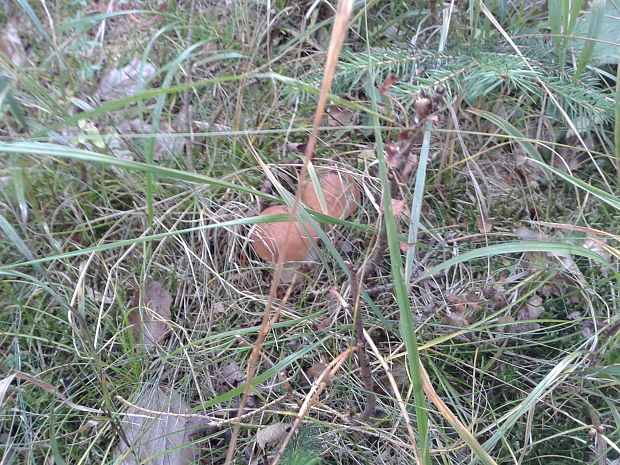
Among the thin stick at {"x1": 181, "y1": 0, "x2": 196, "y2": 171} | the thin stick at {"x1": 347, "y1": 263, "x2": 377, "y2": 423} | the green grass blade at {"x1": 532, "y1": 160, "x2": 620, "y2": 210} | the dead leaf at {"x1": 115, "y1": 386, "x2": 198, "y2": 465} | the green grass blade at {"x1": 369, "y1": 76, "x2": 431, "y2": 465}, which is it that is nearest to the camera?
the green grass blade at {"x1": 369, "y1": 76, "x2": 431, "y2": 465}

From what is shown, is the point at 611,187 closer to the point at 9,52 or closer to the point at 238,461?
the point at 238,461

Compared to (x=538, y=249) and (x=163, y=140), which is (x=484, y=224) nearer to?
(x=538, y=249)

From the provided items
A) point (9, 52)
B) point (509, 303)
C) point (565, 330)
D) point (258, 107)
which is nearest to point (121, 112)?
point (258, 107)

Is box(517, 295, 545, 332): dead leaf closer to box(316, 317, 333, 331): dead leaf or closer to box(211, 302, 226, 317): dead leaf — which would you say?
box(316, 317, 333, 331): dead leaf

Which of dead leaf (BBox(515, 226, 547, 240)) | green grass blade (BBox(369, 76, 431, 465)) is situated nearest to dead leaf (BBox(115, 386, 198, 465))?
green grass blade (BBox(369, 76, 431, 465))

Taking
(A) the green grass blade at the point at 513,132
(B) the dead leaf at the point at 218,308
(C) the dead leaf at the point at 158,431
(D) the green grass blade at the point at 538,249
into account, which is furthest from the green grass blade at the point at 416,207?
(C) the dead leaf at the point at 158,431

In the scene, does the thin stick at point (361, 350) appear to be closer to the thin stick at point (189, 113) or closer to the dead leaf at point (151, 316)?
the dead leaf at point (151, 316)
